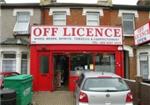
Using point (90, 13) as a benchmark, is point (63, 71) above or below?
below

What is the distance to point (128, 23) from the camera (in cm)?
2752

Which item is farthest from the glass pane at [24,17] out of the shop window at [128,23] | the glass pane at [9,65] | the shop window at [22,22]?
the shop window at [128,23]

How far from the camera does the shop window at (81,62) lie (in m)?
21.4

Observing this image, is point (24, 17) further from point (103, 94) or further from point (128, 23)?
point (103, 94)

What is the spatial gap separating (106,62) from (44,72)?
387 centimetres

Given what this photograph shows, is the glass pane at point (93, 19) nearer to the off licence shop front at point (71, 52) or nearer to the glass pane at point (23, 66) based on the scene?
the off licence shop front at point (71, 52)

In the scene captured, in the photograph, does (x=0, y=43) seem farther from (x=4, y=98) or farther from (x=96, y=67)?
(x=4, y=98)

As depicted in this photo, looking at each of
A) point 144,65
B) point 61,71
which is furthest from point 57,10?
point 144,65

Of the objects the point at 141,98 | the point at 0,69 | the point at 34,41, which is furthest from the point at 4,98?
the point at 0,69

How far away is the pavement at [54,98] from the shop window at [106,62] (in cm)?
273

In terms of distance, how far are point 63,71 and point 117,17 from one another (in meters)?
7.55

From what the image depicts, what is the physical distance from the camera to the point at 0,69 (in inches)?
965

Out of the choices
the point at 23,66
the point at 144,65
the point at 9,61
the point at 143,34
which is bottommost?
the point at 23,66

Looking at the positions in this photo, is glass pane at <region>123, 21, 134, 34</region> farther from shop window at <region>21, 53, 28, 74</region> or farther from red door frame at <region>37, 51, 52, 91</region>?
red door frame at <region>37, 51, 52, 91</region>
